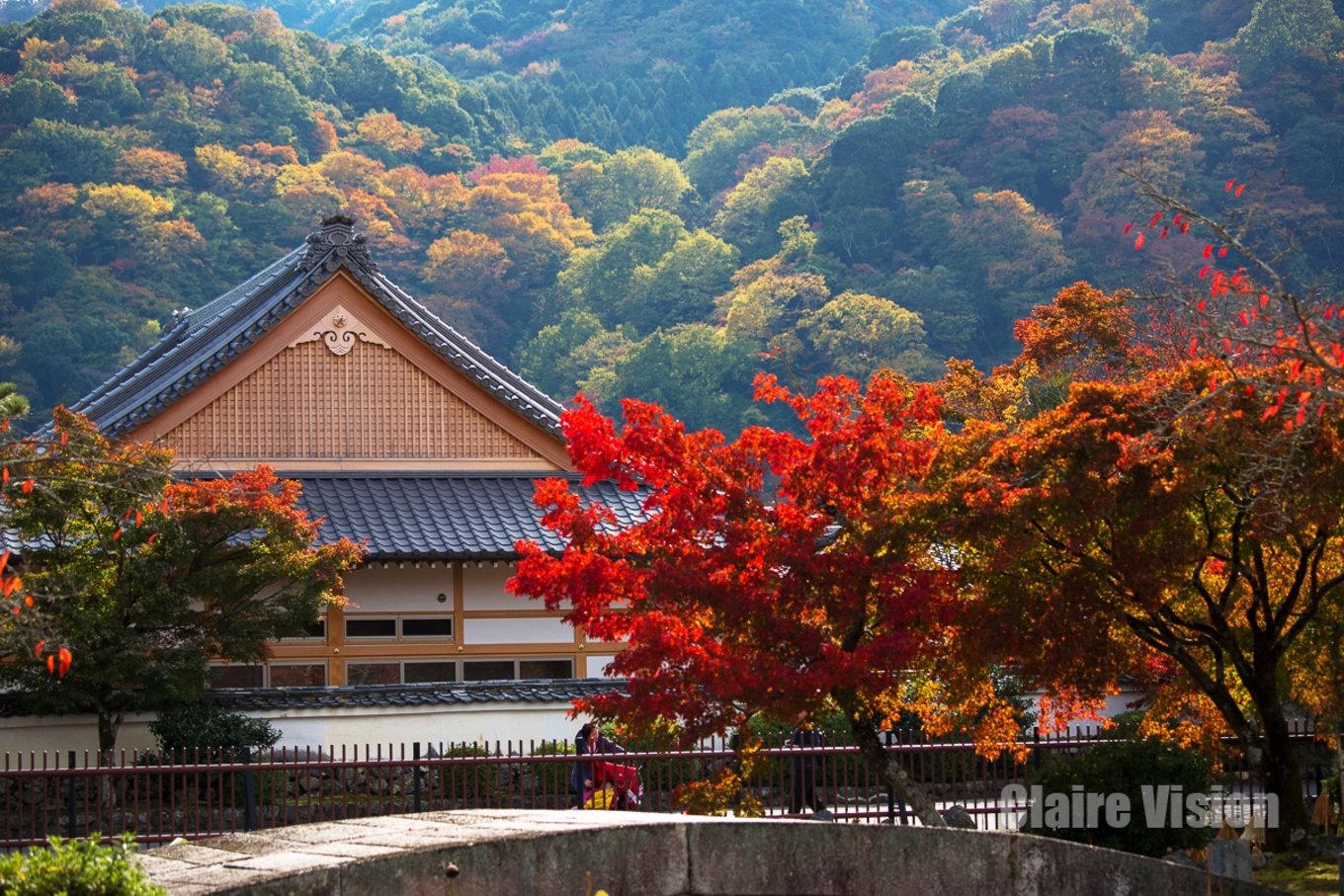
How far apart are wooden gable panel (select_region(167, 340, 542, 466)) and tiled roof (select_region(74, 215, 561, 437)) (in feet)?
1.93

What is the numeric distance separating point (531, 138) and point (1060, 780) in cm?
9876

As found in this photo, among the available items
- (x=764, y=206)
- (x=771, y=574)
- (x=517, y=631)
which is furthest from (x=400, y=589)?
(x=764, y=206)

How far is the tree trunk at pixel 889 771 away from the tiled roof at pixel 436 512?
10148mm

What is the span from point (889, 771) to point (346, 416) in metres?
15.0

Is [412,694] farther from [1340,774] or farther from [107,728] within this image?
[1340,774]

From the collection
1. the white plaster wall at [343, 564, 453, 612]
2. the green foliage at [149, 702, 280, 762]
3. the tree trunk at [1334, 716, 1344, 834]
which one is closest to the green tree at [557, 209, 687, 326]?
the white plaster wall at [343, 564, 453, 612]

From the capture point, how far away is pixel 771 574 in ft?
44.9

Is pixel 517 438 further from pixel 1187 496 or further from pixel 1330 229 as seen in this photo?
pixel 1330 229

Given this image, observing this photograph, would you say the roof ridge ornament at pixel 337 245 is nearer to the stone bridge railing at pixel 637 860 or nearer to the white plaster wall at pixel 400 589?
the white plaster wall at pixel 400 589

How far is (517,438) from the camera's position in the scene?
88.8 feet

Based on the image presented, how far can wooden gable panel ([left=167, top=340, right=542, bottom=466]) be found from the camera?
85.1 ft

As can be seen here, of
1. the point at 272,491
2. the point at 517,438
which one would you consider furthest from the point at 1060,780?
the point at 517,438

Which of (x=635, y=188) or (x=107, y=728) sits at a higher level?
(x=635, y=188)

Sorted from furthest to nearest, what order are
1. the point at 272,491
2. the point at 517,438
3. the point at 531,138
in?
the point at 531,138 < the point at 517,438 < the point at 272,491
